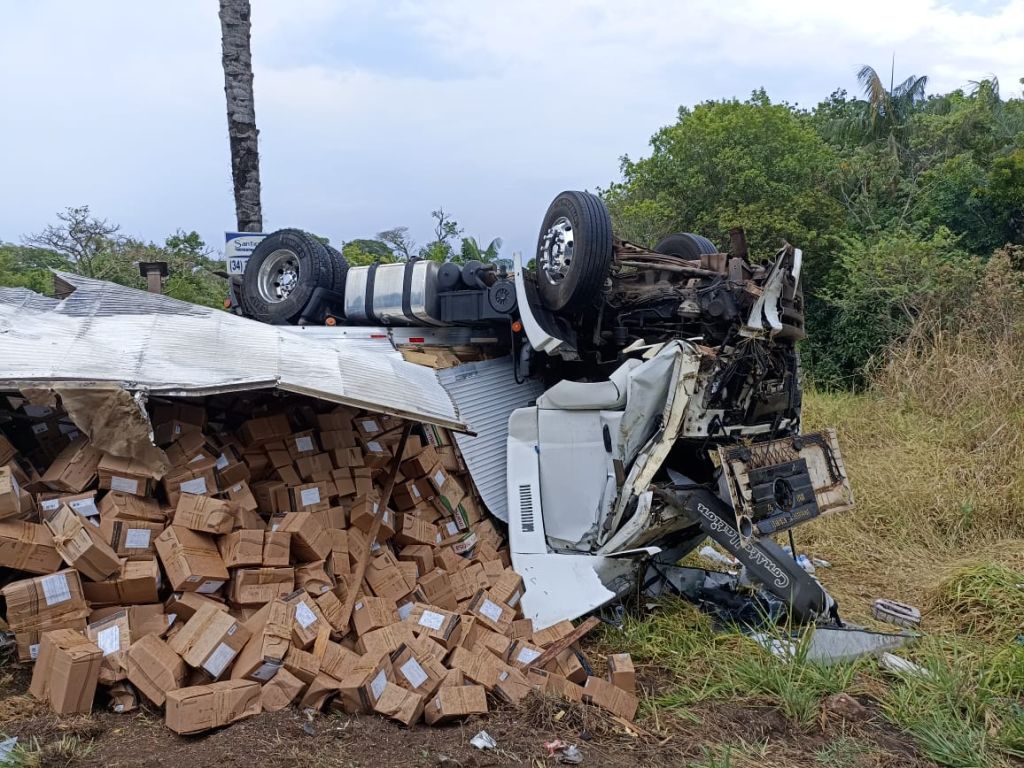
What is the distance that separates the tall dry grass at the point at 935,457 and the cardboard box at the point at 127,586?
446 centimetres

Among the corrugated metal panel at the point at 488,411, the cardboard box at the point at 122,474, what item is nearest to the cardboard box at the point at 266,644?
the cardboard box at the point at 122,474

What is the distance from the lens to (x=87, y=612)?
3723mm

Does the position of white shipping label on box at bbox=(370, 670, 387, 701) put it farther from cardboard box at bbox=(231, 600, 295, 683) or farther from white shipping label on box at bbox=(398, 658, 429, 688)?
cardboard box at bbox=(231, 600, 295, 683)

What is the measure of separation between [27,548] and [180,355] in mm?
1122

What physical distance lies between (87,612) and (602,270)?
133 inches

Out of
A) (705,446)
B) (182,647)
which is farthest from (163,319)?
(705,446)

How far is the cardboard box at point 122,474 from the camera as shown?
409cm

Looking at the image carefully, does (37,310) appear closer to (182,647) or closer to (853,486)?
(182,647)

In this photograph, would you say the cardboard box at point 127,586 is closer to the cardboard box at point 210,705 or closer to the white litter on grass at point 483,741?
the cardboard box at point 210,705

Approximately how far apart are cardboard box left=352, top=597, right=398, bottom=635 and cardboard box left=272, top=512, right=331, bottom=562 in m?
0.34

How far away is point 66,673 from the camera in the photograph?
3363 mm

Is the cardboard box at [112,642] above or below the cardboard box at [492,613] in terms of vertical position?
above

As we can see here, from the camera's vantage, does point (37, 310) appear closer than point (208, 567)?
No

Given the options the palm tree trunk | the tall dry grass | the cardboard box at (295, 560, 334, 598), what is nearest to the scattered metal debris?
the tall dry grass
